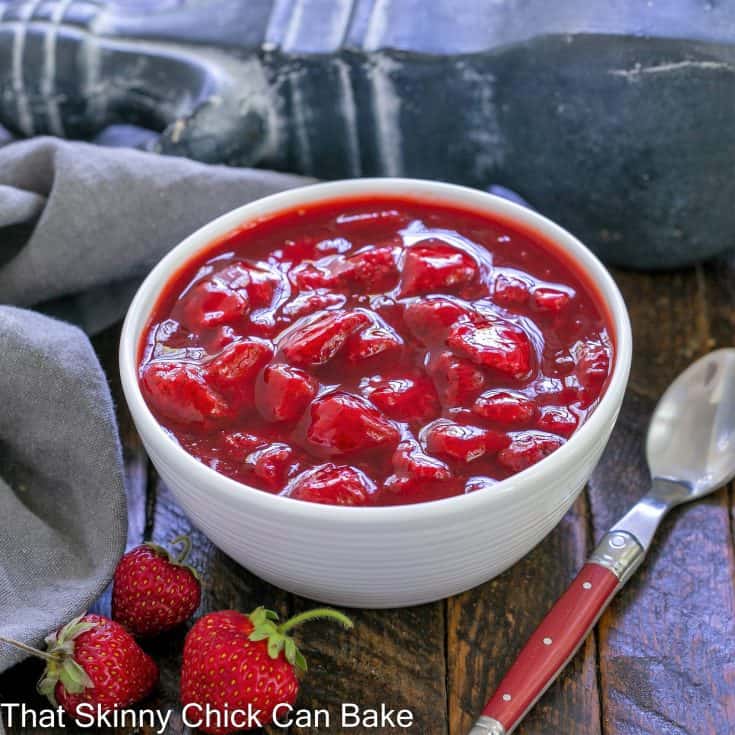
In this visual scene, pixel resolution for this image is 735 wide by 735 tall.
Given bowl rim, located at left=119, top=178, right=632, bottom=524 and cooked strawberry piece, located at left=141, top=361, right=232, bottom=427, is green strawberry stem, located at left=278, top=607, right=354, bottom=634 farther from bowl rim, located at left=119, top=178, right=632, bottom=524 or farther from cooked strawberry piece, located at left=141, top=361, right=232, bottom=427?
cooked strawberry piece, located at left=141, top=361, right=232, bottom=427

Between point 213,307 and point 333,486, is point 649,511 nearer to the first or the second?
point 333,486

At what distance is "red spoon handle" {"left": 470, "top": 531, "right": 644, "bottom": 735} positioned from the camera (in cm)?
138

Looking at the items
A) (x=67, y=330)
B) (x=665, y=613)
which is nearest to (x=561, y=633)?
(x=665, y=613)

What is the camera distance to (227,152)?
2131mm

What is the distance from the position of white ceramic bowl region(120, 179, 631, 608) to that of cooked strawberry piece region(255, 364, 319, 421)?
13 cm

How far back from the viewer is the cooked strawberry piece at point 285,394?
1425 mm

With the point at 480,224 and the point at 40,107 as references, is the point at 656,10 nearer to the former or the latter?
the point at 480,224

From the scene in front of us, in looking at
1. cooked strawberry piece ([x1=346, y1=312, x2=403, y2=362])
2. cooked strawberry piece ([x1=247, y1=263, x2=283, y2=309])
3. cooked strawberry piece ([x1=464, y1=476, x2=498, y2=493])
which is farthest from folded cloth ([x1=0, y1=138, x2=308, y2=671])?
cooked strawberry piece ([x1=464, y1=476, x2=498, y2=493])

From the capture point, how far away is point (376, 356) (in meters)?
1.49

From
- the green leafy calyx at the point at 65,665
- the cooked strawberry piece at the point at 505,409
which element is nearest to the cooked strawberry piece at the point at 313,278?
the cooked strawberry piece at the point at 505,409

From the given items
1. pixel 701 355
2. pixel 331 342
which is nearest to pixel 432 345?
pixel 331 342

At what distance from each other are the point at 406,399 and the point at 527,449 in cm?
17

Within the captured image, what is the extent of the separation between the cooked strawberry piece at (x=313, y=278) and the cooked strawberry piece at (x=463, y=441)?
0.33 m

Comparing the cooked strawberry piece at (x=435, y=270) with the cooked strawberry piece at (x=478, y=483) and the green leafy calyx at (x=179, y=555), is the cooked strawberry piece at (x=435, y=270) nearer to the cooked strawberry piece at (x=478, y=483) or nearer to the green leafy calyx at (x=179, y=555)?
the cooked strawberry piece at (x=478, y=483)
